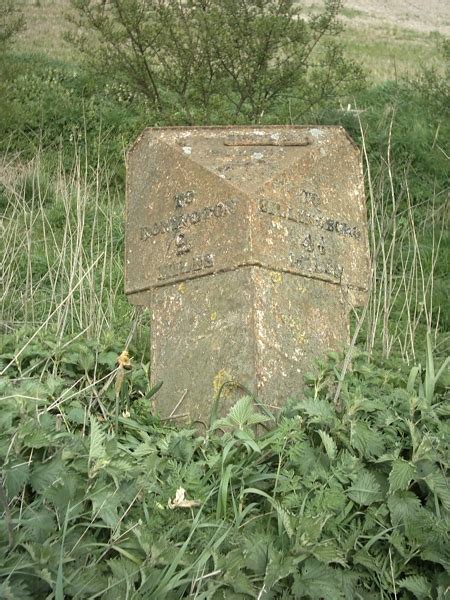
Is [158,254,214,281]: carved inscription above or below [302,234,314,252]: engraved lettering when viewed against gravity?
below

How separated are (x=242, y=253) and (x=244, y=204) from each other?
168 millimetres

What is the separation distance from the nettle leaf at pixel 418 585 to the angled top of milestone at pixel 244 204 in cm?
109

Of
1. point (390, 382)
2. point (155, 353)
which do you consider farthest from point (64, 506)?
point (390, 382)

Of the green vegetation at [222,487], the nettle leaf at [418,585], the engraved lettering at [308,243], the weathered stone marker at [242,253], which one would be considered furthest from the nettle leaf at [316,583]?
the engraved lettering at [308,243]

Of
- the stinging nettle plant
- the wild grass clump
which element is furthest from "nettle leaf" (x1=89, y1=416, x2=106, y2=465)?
the stinging nettle plant

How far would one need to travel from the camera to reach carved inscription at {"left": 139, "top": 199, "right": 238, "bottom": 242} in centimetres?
263

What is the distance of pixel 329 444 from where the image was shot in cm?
201

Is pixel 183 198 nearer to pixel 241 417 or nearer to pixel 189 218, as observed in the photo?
pixel 189 218

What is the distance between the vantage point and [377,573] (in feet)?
6.34

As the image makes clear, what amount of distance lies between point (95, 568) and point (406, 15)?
28.7 m

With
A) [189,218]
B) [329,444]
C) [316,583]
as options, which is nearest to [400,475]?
[329,444]

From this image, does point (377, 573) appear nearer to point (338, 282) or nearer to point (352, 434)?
point (352, 434)

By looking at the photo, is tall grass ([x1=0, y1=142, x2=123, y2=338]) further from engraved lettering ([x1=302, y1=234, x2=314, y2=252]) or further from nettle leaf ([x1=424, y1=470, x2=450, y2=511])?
nettle leaf ([x1=424, y1=470, x2=450, y2=511])

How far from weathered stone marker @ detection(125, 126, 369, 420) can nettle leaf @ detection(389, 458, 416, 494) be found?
0.57 metres
